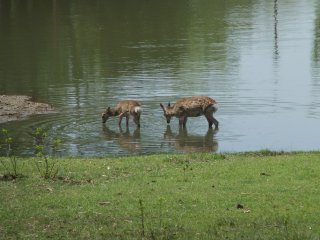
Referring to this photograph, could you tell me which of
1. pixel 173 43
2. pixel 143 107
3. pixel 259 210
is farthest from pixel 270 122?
pixel 173 43

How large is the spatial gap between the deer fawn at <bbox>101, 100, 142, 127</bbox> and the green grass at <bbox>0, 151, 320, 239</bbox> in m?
6.76

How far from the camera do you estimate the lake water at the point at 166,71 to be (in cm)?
2216

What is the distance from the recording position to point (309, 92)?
27.8 metres

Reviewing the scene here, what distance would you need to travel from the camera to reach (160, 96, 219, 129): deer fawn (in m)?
23.2

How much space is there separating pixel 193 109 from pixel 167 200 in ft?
37.2

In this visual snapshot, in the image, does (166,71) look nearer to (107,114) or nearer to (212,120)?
(107,114)

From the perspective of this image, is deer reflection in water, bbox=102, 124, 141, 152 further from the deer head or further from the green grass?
the green grass

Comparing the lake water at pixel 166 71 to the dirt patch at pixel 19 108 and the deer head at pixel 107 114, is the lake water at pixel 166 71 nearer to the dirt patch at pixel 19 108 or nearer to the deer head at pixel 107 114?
the deer head at pixel 107 114

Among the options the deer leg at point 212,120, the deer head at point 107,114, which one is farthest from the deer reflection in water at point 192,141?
the deer head at point 107,114

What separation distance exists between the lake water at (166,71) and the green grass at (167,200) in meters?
4.75

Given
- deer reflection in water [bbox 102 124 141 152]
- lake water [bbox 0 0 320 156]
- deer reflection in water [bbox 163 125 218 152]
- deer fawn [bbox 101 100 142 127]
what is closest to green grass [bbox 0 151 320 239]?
deer reflection in water [bbox 163 125 218 152]

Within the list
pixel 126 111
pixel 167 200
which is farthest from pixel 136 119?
pixel 167 200

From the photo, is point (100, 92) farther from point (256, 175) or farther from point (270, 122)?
point (256, 175)

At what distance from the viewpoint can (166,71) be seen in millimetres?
32625
